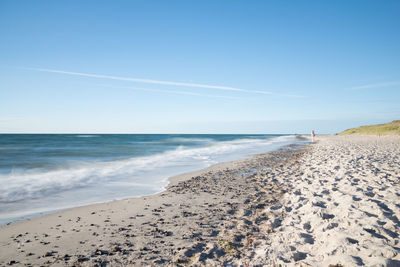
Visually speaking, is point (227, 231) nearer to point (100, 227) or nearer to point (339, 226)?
point (339, 226)

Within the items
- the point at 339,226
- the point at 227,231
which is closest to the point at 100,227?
the point at 227,231

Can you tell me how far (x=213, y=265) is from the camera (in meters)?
3.10

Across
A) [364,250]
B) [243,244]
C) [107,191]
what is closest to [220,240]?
[243,244]

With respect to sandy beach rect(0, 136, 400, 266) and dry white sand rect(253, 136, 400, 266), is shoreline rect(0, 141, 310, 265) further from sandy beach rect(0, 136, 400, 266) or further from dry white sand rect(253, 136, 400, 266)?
dry white sand rect(253, 136, 400, 266)

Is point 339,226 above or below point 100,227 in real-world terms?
above

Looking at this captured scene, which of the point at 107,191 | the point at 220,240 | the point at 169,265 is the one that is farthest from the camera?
the point at 107,191

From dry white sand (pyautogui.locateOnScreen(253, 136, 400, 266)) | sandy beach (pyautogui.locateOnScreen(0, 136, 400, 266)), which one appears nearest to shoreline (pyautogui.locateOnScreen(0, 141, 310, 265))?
sandy beach (pyautogui.locateOnScreen(0, 136, 400, 266))

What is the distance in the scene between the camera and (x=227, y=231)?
4.17m

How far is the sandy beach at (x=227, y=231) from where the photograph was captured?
10.4ft

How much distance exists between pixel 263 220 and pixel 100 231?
3070 mm

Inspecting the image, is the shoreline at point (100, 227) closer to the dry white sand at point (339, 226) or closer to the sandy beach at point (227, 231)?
the sandy beach at point (227, 231)

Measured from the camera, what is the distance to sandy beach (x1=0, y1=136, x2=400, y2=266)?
10.4 feet

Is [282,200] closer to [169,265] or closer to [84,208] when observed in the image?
[169,265]

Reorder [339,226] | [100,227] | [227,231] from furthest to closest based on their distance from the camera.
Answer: [100,227], [227,231], [339,226]
